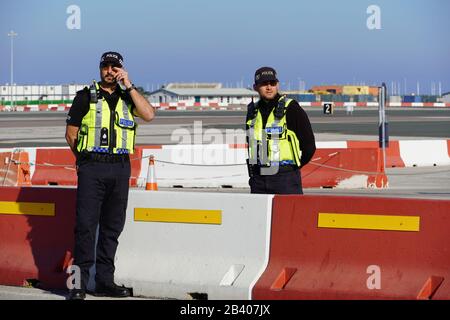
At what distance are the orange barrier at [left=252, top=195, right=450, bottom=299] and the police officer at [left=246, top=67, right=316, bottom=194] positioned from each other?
48cm

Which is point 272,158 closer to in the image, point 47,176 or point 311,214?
point 311,214

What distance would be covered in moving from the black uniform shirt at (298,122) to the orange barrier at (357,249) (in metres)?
0.62

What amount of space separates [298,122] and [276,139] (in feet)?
0.74

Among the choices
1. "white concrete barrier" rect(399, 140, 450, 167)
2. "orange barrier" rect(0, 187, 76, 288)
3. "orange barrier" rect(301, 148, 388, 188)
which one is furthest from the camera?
"white concrete barrier" rect(399, 140, 450, 167)

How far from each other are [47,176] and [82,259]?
12495 mm

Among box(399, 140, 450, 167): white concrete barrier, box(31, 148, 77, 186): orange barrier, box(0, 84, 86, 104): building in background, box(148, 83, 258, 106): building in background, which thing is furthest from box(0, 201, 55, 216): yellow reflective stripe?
box(148, 83, 258, 106): building in background

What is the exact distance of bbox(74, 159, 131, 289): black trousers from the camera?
8703 millimetres

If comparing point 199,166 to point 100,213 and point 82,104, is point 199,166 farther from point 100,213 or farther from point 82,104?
point 82,104

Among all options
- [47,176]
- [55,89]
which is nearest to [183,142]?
[47,176]

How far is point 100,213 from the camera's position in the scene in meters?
8.97

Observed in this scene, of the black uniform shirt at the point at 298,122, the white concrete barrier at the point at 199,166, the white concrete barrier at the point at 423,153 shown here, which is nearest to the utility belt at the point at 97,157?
the black uniform shirt at the point at 298,122

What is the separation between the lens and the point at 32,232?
31.8ft

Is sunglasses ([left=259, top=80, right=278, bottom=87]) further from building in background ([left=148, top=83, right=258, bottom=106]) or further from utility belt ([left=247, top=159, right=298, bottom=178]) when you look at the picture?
building in background ([left=148, top=83, right=258, bottom=106])

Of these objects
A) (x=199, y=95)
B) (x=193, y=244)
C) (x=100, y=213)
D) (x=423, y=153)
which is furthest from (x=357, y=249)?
(x=199, y=95)
